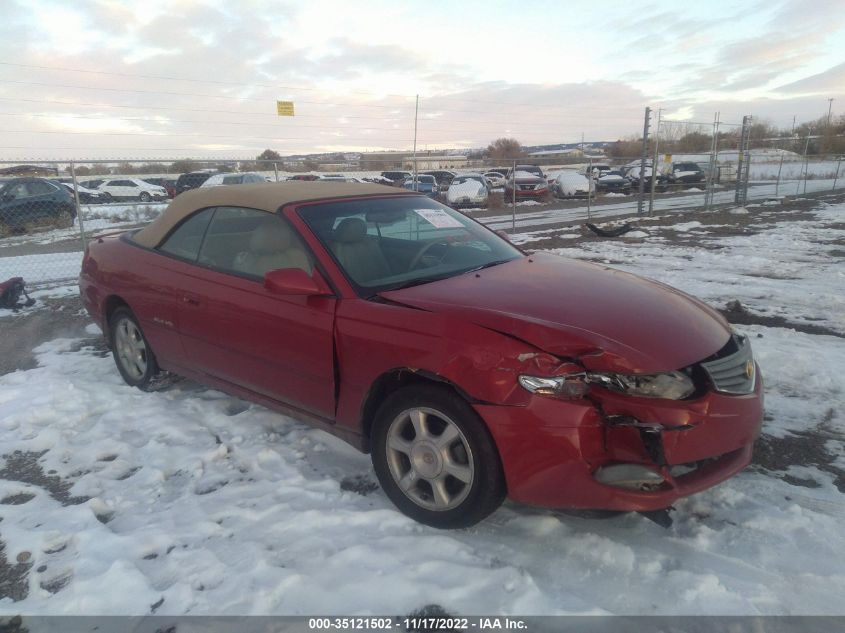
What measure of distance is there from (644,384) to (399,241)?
1783 mm

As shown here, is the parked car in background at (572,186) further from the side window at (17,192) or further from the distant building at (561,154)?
the side window at (17,192)

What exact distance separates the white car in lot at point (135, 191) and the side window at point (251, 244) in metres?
28.8

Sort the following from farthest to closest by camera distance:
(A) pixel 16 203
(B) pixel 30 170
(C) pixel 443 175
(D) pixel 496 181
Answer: (D) pixel 496 181 → (C) pixel 443 175 → (A) pixel 16 203 → (B) pixel 30 170

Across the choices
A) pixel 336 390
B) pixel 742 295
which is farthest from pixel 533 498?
pixel 742 295

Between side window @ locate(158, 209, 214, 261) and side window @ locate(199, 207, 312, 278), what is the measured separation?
0.25 ft

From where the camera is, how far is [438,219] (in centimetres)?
391

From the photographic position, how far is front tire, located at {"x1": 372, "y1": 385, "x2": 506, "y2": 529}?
2.45 metres

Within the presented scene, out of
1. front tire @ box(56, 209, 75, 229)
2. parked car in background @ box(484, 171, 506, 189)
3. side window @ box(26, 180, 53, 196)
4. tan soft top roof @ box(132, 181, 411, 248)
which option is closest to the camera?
tan soft top roof @ box(132, 181, 411, 248)

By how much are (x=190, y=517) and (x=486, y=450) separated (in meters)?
1.49

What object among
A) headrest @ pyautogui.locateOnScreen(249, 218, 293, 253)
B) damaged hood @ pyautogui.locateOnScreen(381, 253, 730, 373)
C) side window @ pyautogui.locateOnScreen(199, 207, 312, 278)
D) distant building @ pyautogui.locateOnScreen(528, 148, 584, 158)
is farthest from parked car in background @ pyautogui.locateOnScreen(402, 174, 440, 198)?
distant building @ pyautogui.locateOnScreen(528, 148, 584, 158)

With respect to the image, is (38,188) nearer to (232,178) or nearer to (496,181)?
(232,178)

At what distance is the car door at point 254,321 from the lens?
9.96 ft

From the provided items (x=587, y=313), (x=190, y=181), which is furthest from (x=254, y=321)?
(x=190, y=181)

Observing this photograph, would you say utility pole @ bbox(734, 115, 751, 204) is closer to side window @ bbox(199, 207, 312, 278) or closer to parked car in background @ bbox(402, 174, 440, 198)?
parked car in background @ bbox(402, 174, 440, 198)
